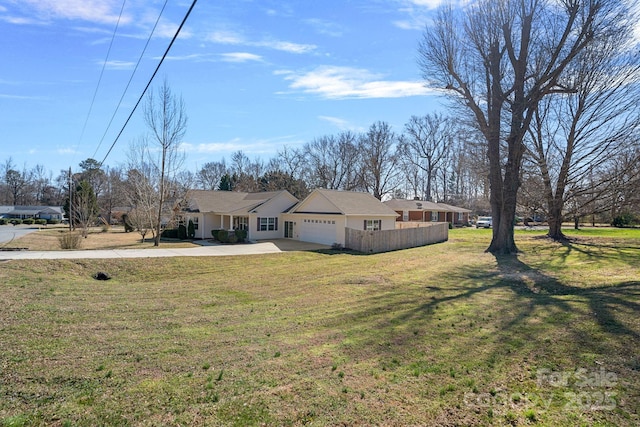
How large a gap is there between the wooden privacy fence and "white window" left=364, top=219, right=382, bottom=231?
3.26m

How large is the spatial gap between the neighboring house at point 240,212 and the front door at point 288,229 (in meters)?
0.37

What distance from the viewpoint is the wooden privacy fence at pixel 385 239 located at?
76.7 feet

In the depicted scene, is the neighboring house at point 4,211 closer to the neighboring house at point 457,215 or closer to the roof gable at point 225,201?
the roof gable at point 225,201

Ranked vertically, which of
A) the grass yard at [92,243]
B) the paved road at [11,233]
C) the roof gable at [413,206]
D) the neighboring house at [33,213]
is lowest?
the grass yard at [92,243]

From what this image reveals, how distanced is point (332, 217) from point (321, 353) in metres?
20.3

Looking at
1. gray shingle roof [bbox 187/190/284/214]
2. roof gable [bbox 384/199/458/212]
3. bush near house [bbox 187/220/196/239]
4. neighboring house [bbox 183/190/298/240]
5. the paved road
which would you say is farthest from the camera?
roof gable [bbox 384/199/458/212]

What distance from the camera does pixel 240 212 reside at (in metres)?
29.7

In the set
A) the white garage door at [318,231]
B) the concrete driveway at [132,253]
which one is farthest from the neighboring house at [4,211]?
the white garage door at [318,231]

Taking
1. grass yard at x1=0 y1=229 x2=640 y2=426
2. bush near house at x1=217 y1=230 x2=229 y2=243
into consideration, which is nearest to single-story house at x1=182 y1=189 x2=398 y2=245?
bush near house at x1=217 y1=230 x2=229 y2=243

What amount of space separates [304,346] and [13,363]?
4.30 meters

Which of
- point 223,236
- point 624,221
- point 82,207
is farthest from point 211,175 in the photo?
point 624,221

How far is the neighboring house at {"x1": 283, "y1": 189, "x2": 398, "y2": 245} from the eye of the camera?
2619 centimetres

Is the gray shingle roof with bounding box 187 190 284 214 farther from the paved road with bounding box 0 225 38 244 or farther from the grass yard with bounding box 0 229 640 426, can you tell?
the grass yard with bounding box 0 229 640 426

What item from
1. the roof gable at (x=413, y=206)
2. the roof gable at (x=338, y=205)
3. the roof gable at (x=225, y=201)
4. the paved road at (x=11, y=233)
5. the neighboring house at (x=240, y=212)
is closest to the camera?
the roof gable at (x=338, y=205)
